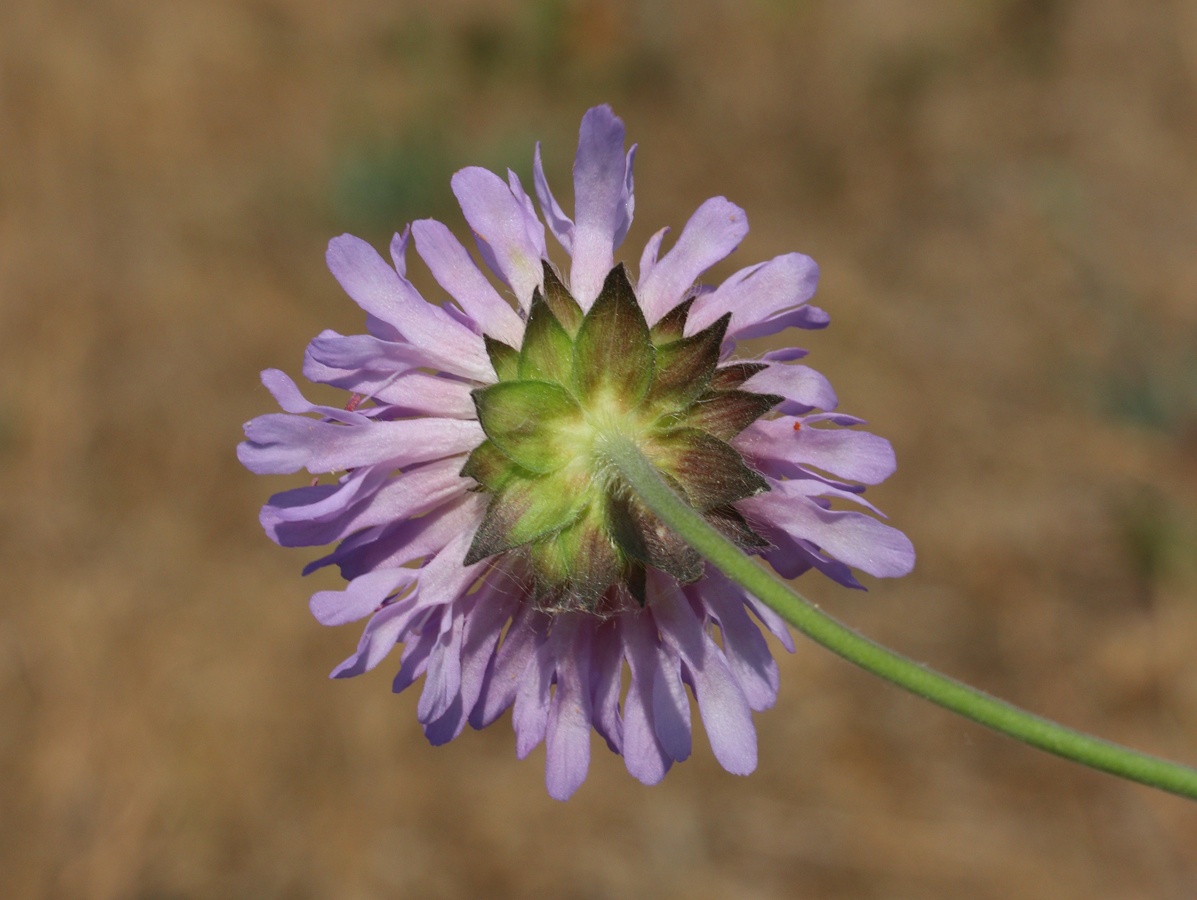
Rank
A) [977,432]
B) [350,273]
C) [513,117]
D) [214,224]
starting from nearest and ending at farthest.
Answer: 1. [350,273]
2. [977,432]
3. [214,224]
4. [513,117]

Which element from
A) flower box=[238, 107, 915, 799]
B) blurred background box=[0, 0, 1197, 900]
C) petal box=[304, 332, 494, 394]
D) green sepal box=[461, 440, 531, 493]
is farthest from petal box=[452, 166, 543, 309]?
blurred background box=[0, 0, 1197, 900]

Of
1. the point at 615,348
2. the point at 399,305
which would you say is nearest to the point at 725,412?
the point at 615,348

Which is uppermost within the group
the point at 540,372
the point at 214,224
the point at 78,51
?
the point at 78,51

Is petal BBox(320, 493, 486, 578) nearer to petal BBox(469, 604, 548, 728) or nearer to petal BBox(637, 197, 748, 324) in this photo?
petal BBox(469, 604, 548, 728)

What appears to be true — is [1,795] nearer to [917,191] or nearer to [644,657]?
[644,657]

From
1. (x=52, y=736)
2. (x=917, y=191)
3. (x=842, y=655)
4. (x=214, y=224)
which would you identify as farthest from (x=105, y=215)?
(x=842, y=655)

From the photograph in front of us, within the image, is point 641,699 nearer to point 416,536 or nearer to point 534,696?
point 534,696

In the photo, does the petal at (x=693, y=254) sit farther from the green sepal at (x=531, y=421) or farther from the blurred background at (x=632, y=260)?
the blurred background at (x=632, y=260)

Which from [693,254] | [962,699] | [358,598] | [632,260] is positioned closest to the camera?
[962,699]
